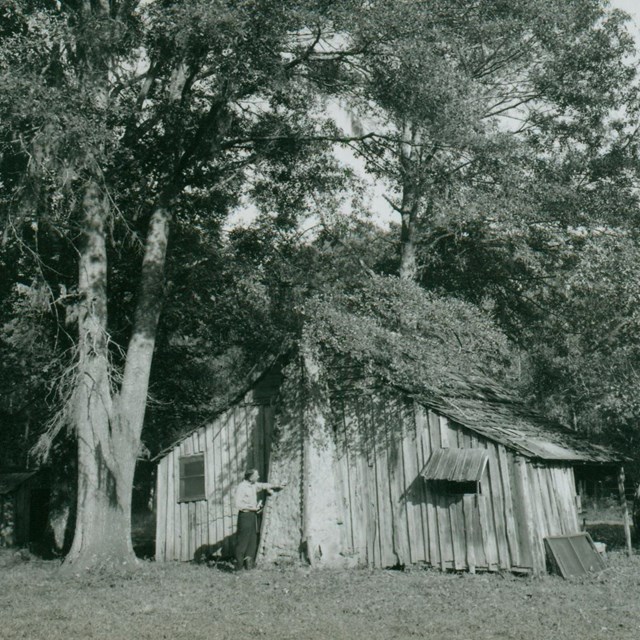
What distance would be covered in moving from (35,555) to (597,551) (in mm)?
14428

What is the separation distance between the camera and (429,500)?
14.4 meters

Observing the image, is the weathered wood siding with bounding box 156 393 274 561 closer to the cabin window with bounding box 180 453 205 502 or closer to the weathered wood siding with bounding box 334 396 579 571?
the cabin window with bounding box 180 453 205 502

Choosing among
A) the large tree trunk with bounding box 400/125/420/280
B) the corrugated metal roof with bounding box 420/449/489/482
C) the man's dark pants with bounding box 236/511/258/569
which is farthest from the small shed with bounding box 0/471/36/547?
the corrugated metal roof with bounding box 420/449/489/482

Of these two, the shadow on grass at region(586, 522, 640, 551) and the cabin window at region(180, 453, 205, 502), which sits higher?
the cabin window at region(180, 453, 205, 502)

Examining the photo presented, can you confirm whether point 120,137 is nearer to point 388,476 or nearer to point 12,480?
point 388,476

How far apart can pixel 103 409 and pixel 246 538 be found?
409cm

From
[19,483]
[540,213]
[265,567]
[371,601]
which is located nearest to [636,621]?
[371,601]

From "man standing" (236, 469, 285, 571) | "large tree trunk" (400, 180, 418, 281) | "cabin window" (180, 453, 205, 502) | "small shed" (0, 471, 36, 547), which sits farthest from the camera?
"small shed" (0, 471, 36, 547)

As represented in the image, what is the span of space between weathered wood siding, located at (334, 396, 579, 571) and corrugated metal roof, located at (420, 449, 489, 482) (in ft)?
0.52

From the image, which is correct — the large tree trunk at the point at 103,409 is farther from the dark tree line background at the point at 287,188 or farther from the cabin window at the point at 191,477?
the cabin window at the point at 191,477

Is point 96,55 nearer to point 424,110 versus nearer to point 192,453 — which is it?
point 424,110

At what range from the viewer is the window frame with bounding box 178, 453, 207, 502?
56.9 feet

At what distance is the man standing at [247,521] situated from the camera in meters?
14.1

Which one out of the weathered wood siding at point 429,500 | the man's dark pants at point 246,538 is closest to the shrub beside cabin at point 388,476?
the weathered wood siding at point 429,500
